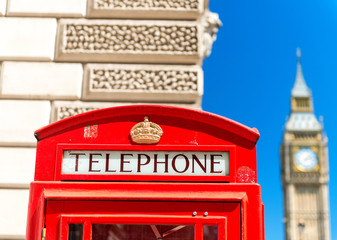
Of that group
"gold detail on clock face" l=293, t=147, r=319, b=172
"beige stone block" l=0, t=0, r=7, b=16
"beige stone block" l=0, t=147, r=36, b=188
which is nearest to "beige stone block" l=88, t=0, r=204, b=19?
"beige stone block" l=0, t=0, r=7, b=16

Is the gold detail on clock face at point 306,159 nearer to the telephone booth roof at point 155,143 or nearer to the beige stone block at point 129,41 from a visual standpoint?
the beige stone block at point 129,41

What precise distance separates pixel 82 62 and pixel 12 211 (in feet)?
4.74

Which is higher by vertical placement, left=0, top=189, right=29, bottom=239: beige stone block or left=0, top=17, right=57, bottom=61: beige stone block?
left=0, top=17, right=57, bottom=61: beige stone block

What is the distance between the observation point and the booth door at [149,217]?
2846 millimetres

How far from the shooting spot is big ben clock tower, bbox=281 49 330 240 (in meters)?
80.1

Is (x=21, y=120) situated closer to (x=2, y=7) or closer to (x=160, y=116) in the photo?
(x=2, y=7)

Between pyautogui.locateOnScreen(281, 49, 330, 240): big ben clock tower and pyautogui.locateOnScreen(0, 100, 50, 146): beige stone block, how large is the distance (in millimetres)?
75190

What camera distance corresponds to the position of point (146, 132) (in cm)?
297

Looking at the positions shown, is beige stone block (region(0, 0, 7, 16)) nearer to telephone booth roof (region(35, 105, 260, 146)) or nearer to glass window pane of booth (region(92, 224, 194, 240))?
telephone booth roof (region(35, 105, 260, 146))

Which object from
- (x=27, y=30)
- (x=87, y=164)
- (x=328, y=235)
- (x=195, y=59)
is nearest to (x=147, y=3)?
(x=195, y=59)

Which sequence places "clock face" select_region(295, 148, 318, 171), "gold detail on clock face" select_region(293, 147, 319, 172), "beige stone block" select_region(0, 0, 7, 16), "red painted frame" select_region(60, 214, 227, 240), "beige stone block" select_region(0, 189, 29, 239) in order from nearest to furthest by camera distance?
"red painted frame" select_region(60, 214, 227, 240)
"beige stone block" select_region(0, 189, 29, 239)
"beige stone block" select_region(0, 0, 7, 16)
"gold detail on clock face" select_region(293, 147, 319, 172)
"clock face" select_region(295, 148, 318, 171)

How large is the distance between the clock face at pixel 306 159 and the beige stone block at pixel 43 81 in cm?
7974

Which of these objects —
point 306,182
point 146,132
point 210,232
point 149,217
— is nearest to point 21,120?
point 146,132

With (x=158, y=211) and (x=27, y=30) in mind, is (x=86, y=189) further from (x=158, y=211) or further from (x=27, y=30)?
(x=27, y=30)
